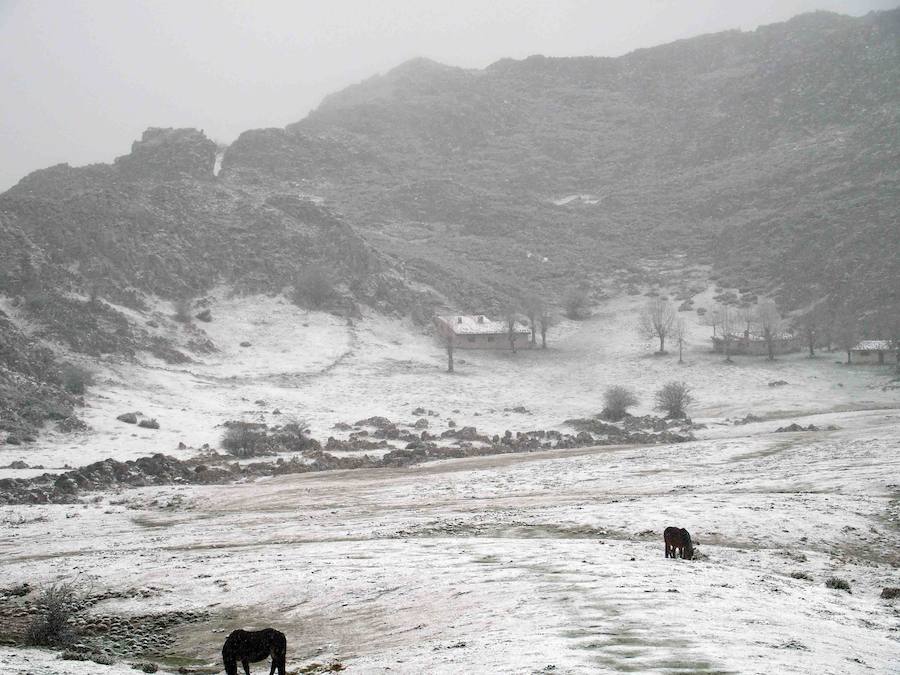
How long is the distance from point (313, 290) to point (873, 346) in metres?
55.7

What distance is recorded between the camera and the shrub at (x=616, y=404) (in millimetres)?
57938

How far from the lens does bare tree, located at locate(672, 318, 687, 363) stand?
76.9 metres

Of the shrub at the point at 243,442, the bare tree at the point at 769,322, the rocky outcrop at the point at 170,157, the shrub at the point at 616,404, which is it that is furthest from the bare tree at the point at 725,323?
the rocky outcrop at the point at 170,157

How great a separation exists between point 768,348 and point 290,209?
62.1 meters

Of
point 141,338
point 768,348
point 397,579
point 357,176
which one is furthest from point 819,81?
point 397,579

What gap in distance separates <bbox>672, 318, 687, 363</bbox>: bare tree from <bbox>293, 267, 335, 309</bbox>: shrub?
37.1 meters

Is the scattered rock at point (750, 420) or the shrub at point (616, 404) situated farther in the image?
the shrub at point (616, 404)

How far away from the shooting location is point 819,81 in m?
164

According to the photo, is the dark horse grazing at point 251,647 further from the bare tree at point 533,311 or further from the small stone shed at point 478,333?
the bare tree at point 533,311

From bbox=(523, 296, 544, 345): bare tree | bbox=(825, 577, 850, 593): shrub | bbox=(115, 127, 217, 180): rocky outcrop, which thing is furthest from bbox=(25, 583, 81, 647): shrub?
bbox=(115, 127, 217, 180): rocky outcrop

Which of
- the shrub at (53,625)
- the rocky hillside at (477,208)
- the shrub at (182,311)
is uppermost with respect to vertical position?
the rocky hillside at (477,208)

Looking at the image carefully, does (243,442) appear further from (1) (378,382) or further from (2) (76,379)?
(1) (378,382)

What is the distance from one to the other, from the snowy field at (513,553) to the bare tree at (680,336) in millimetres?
23079

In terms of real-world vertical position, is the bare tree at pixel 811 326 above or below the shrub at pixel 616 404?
above
